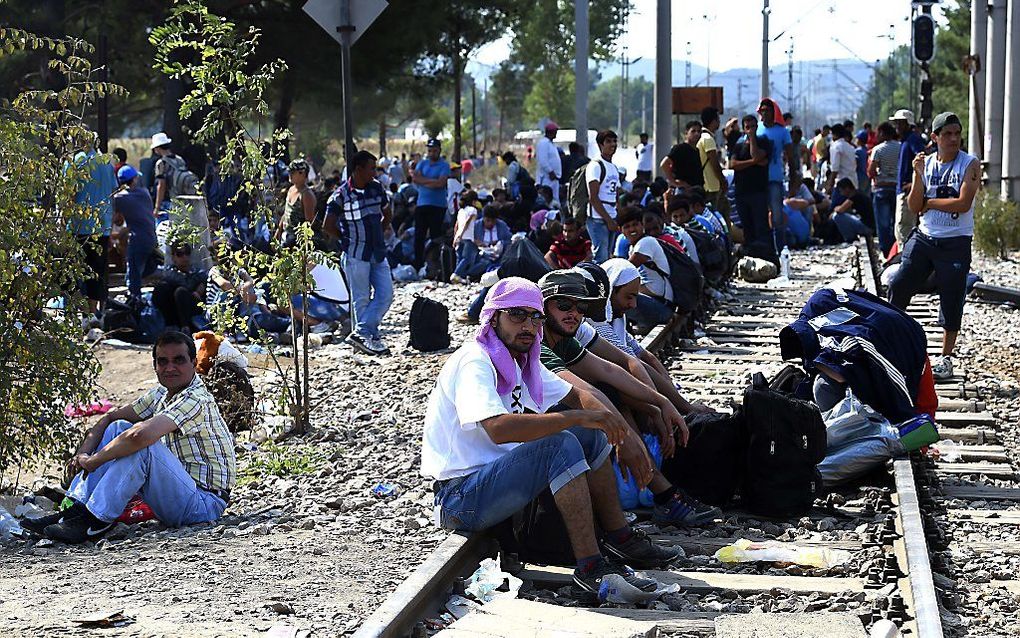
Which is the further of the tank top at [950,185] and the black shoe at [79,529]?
the tank top at [950,185]

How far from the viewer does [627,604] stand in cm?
577

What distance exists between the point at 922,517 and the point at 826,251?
1496cm

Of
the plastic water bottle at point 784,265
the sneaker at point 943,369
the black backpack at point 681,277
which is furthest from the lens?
the plastic water bottle at point 784,265

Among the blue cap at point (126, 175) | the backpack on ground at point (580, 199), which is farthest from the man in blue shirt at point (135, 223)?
the backpack on ground at point (580, 199)

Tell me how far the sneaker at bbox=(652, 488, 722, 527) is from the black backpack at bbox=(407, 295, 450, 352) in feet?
19.6

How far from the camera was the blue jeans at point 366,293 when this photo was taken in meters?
13.3

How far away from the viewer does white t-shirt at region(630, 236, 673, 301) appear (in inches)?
508

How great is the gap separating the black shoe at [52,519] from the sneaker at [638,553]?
2.63 m

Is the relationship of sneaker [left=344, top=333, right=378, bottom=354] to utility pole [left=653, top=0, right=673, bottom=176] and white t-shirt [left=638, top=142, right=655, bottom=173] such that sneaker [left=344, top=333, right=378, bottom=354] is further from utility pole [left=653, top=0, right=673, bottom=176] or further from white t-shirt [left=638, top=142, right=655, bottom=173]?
white t-shirt [left=638, top=142, right=655, bottom=173]

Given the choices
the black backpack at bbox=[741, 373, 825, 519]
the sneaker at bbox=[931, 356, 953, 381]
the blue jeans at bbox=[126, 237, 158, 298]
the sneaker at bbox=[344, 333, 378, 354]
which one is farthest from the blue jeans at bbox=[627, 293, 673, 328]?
the blue jeans at bbox=[126, 237, 158, 298]

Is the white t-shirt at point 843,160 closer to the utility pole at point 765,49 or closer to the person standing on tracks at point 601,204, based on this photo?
the person standing on tracks at point 601,204

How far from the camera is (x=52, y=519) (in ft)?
23.8

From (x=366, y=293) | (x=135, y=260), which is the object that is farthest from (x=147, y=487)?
(x=135, y=260)

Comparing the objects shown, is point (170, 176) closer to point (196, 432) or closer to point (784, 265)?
point (784, 265)
